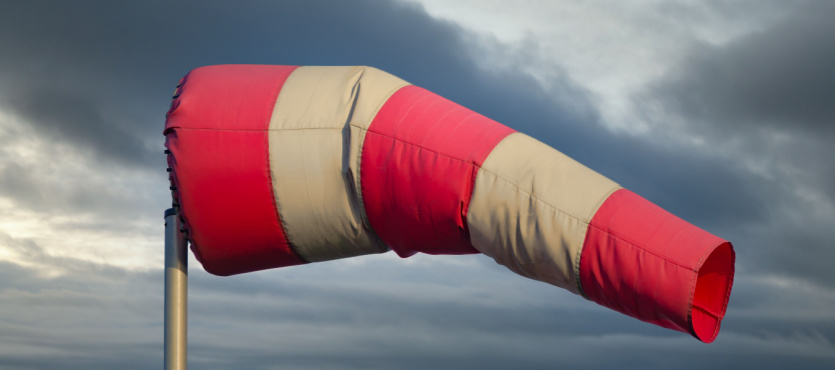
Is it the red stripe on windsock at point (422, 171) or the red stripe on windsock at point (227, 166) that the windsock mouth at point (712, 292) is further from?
the red stripe on windsock at point (227, 166)

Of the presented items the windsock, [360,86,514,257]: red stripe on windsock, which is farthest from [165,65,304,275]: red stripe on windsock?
[360,86,514,257]: red stripe on windsock

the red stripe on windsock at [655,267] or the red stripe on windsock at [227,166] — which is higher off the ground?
the red stripe on windsock at [227,166]

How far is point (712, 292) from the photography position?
4824 millimetres

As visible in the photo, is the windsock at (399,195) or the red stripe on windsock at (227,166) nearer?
the windsock at (399,195)

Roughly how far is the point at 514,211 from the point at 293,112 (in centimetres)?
143

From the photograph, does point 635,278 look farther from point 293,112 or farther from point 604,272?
point 293,112

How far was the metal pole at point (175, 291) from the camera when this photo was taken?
5.68 meters

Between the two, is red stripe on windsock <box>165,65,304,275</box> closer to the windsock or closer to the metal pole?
the windsock

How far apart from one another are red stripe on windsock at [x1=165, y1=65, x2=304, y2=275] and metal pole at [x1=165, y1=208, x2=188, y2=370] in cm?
28

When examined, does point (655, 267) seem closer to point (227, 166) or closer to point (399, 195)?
point (399, 195)

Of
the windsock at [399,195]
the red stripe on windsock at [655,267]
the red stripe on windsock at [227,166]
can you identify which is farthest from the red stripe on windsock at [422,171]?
the red stripe on windsock at [655,267]

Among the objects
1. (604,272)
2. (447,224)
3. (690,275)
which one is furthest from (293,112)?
(690,275)

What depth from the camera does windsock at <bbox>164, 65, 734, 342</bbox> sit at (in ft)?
15.4

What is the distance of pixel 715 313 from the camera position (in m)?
4.80
